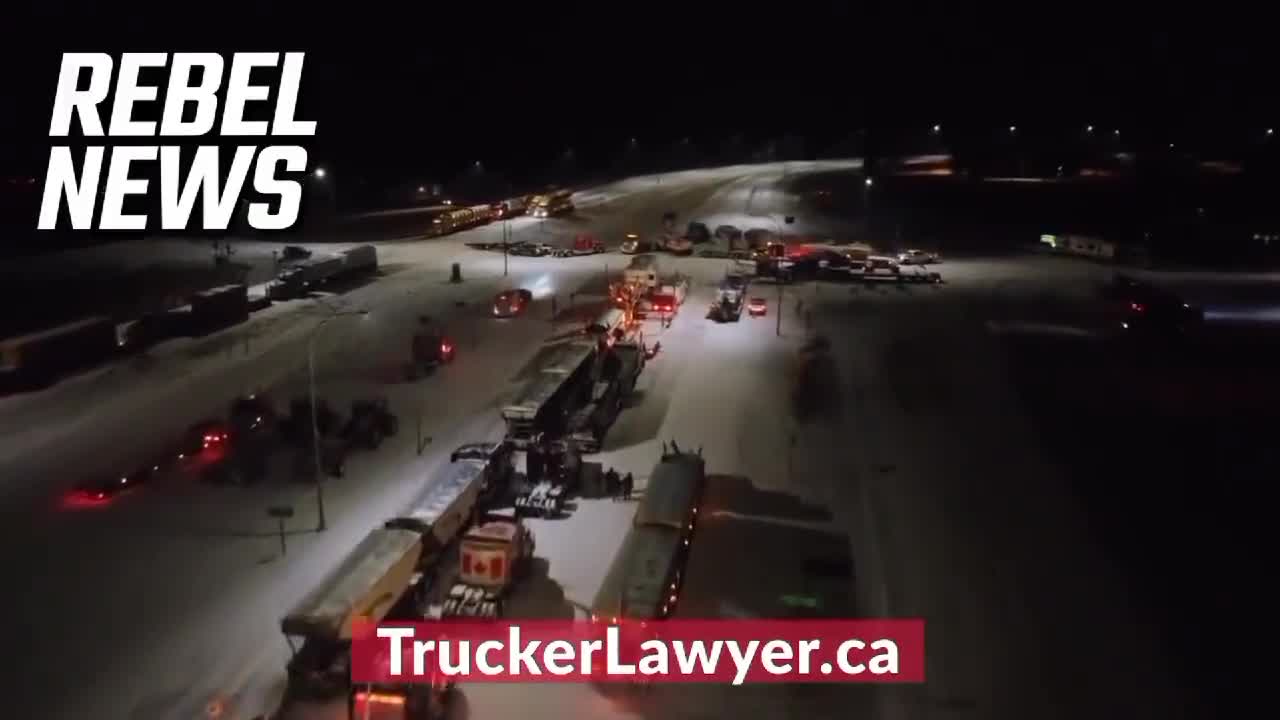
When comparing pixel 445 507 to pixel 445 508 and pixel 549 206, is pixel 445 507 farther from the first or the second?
pixel 549 206

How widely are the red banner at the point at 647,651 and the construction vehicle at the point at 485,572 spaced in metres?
0.55

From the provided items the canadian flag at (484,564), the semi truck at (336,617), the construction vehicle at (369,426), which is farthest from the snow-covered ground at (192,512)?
the canadian flag at (484,564)

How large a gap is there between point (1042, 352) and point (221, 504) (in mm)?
32022

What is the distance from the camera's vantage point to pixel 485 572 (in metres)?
20.1

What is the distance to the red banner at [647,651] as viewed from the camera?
17547 mm

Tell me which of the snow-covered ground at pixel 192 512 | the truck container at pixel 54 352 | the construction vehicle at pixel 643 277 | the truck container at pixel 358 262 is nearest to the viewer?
the snow-covered ground at pixel 192 512

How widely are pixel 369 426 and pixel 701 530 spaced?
11.4m

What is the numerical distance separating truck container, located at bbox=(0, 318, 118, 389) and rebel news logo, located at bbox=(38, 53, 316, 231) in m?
7.52

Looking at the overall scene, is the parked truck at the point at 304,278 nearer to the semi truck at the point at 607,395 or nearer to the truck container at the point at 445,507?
the semi truck at the point at 607,395

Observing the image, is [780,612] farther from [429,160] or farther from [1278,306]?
[429,160]

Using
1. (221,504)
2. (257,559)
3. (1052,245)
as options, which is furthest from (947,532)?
(1052,245)

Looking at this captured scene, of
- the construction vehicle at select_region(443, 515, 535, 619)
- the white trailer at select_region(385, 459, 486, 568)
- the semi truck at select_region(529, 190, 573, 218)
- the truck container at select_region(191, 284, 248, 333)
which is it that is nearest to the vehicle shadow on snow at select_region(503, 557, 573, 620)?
the construction vehicle at select_region(443, 515, 535, 619)

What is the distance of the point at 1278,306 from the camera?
51125mm

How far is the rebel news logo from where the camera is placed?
39.1 metres
